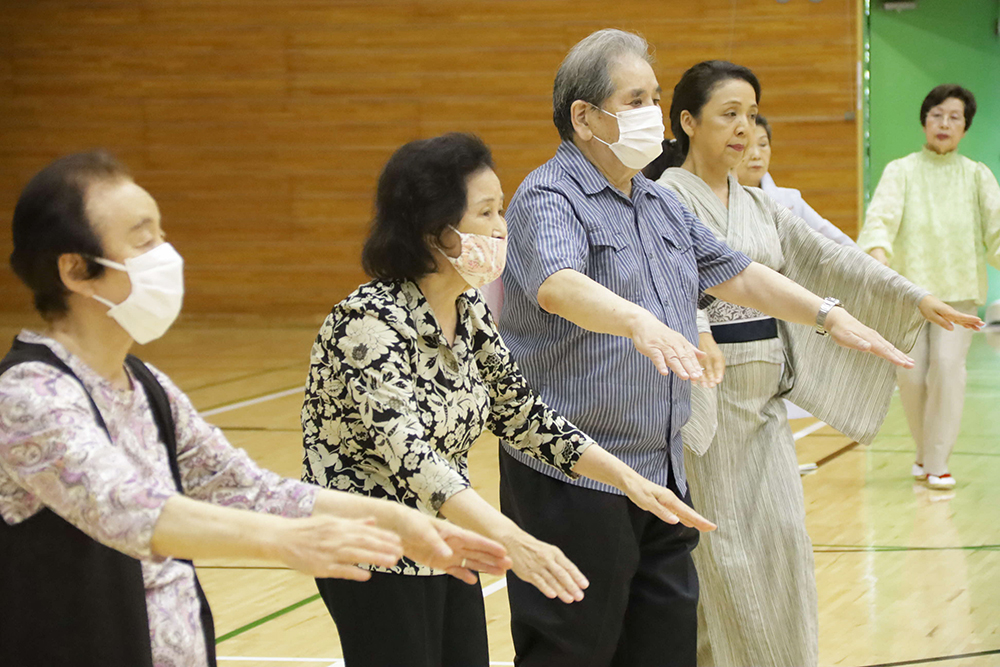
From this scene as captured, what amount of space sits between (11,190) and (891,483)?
9558mm

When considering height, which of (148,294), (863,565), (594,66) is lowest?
Answer: (863,565)

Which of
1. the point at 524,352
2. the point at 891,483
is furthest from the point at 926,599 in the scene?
the point at 524,352

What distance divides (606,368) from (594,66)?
0.66 m

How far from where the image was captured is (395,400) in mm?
2061

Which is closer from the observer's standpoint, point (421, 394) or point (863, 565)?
point (421, 394)

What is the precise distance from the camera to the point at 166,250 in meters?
1.75

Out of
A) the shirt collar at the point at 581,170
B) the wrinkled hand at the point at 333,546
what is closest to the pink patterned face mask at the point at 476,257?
the shirt collar at the point at 581,170

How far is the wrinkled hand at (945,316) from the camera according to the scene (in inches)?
115

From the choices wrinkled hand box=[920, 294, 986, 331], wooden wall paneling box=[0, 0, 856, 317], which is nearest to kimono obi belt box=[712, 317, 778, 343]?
wrinkled hand box=[920, 294, 986, 331]

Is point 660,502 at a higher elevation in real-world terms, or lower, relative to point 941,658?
higher

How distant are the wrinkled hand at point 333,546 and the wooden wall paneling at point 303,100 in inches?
362

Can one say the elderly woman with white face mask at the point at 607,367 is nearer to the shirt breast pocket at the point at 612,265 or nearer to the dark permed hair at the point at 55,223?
the shirt breast pocket at the point at 612,265

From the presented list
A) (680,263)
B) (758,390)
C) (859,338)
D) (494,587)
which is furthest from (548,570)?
(494,587)

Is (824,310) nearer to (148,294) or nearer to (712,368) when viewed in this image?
(712,368)
